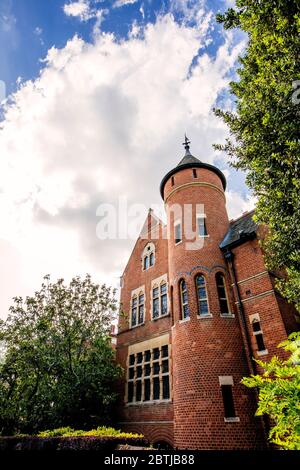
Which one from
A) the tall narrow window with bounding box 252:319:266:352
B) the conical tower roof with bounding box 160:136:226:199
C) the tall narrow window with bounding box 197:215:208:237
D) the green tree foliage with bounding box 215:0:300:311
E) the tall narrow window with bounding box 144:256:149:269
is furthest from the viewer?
the tall narrow window with bounding box 144:256:149:269

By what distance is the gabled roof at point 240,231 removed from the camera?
43.5 ft

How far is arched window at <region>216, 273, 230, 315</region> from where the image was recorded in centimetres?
1295

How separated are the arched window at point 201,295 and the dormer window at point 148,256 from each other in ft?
17.2

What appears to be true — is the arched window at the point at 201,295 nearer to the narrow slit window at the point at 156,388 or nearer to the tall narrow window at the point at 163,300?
the tall narrow window at the point at 163,300

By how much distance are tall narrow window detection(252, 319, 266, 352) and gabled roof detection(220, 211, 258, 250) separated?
12.7 feet

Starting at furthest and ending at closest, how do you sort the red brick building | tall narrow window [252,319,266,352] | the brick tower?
tall narrow window [252,319,266,352] → the red brick building → the brick tower

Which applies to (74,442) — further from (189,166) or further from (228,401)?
(189,166)

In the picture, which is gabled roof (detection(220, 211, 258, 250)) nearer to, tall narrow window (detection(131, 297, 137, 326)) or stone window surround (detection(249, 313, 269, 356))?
stone window surround (detection(249, 313, 269, 356))

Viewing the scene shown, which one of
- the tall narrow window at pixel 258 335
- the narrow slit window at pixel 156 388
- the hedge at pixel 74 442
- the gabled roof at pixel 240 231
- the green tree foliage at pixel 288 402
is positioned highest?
the gabled roof at pixel 240 231

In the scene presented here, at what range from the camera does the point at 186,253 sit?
14539mm

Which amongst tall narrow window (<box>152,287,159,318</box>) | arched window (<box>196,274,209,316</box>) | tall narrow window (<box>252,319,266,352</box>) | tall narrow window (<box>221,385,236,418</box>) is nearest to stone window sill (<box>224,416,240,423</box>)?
tall narrow window (<box>221,385,236,418</box>)

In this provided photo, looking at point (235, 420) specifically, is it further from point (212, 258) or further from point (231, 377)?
point (212, 258)

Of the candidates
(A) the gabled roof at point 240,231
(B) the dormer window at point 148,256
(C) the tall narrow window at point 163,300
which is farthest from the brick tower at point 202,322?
(B) the dormer window at point 148,256
